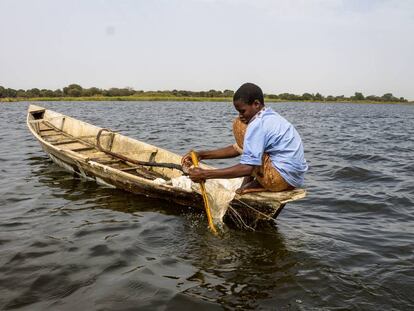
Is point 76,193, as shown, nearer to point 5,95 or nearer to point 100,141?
point 100,141

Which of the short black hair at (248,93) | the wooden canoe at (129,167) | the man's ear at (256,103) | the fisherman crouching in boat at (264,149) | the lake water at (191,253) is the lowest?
the lake water at (191,253)

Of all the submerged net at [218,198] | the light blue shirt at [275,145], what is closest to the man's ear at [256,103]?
the light blue shirt at [275,145]

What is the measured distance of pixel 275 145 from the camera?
511cm

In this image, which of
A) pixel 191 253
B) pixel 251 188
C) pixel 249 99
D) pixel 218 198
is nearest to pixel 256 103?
pixel 249 99

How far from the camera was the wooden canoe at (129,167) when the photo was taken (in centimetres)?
571

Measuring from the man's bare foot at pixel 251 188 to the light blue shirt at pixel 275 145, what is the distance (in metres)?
0.54

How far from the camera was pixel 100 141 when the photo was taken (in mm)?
11094

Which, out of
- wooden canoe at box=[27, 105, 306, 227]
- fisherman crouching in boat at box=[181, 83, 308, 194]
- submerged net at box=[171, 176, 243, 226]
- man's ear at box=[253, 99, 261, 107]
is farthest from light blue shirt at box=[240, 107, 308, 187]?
submerged net at box=[171, 176, 243, 226]

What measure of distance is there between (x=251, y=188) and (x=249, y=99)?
1.45 meters

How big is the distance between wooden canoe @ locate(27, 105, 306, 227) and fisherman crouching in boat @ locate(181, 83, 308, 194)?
260 mm

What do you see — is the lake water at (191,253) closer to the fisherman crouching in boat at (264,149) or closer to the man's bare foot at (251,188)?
the man's bare foot at (251,188)

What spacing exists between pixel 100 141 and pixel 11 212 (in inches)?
182

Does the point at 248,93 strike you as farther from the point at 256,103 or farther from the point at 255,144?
the point at 255,144

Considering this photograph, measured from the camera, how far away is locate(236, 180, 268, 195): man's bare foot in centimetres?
568
